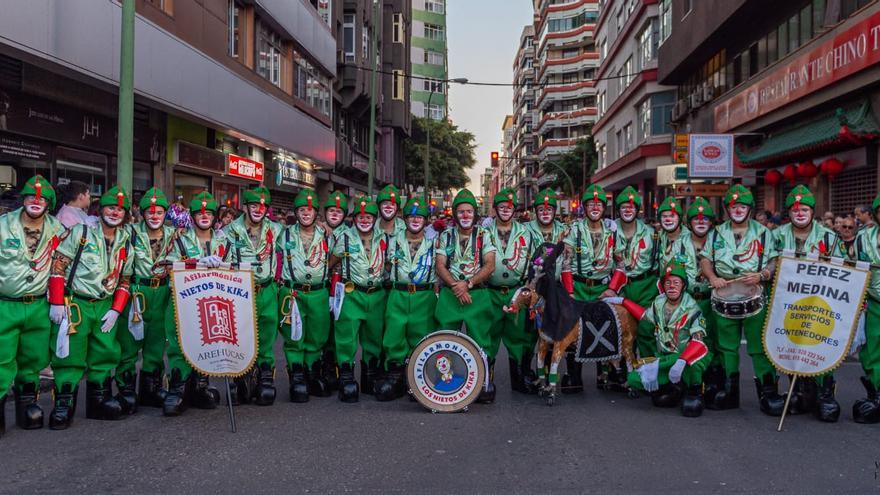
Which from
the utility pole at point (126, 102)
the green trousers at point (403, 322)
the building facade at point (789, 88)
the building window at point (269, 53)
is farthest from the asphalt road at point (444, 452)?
the building window at point (269, 53)

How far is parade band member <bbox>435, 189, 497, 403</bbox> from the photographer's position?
7855 mm

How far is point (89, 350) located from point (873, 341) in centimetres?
658

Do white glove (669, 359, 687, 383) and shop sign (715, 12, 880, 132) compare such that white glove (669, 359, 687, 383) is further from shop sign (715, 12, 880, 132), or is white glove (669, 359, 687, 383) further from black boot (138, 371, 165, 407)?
shop sign (715, 12, 880, 132)

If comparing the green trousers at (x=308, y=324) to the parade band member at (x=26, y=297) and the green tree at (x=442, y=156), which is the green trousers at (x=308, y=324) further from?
the green tree at (x=442, y=156)

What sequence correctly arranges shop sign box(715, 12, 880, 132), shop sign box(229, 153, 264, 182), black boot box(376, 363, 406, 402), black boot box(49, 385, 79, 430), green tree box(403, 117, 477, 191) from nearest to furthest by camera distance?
black boot box(49, 385, 79, 430) < black boot box(376, 363, 406, 402) < shop sign box(715, 12, 880, 132) < shop sign box(229, 153, 264, 182) < green tree box(403, 117, 477, 191)

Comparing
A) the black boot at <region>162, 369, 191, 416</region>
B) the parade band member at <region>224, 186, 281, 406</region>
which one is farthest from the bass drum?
the black boot at <region>162, 369, 191, 416</region>

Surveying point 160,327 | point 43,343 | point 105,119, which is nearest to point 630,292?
point 160,327

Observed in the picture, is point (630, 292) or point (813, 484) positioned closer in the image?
point (813, 484)

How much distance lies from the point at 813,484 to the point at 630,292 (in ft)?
11.1

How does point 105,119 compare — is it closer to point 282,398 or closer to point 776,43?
point 282,398

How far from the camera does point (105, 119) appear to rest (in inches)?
621

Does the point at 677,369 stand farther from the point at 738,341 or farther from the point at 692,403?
the point at 738,341

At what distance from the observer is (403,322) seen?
7.85m

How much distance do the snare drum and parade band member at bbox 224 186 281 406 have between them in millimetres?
4062
